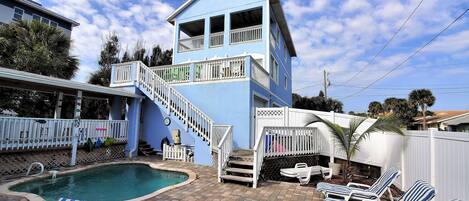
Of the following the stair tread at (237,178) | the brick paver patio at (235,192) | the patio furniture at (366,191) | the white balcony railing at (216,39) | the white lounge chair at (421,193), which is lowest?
the brick paver patio at (235,192)

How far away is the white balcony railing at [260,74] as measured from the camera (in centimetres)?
1174

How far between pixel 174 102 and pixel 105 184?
4.95 meters

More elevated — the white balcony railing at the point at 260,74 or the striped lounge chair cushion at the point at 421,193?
the white balcony railing at the point at 260,74

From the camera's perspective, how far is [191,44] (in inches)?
651

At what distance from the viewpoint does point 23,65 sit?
13016mm

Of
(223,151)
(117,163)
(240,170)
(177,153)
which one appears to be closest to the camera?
(240,170)

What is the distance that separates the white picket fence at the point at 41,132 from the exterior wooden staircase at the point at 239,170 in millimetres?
6686

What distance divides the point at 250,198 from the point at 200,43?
12.3 m

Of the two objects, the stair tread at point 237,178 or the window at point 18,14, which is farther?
the window at point 18,14

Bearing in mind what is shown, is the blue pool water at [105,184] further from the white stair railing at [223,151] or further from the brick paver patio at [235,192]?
the white stair railing at [223,151]

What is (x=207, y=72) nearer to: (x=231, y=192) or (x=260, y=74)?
(x=260, y=74)

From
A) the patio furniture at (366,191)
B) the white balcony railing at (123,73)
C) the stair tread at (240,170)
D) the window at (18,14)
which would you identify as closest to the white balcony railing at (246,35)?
the white balcony railing at (123,73)

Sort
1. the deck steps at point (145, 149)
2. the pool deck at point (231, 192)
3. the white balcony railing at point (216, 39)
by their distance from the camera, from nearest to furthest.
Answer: the pool deck at point (231, 192)
the deck steps at point (145, 149)
the white balcony railing at point (216, 39)

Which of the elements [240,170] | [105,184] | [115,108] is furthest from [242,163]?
[115,108]
